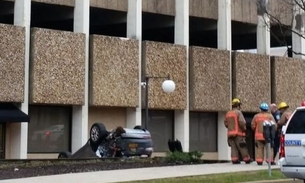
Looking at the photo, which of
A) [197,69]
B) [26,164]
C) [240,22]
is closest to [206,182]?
[26,164]

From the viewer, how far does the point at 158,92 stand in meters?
28.8

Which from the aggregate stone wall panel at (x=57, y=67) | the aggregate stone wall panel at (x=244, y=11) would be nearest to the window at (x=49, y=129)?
the aggregate stone wall panel at (x=57, y=67)

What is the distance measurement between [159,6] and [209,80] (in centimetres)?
390

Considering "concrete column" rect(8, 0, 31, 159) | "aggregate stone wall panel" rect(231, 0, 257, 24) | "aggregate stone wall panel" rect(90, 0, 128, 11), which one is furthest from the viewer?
"aggregate stone wall panel" rect(231, 0, 257, 24)

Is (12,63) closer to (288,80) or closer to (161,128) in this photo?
(161,128)

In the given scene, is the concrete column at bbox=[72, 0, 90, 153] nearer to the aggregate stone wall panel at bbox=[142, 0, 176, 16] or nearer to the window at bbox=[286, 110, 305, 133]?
the aggregate stone wall panel at bbox=[142, 0, 176, 16]

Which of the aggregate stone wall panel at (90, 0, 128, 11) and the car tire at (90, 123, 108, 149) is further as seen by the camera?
the aggregate stone wall panel at (90, 0, 128, 11)

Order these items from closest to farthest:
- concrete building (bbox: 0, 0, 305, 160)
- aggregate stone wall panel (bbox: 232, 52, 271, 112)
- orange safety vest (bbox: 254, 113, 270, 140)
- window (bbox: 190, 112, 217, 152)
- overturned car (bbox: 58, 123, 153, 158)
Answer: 1. orange safety vest (bbox: 254, 113, 270, 140)
2. overturned car (bbox: 58, 123, 153, 158)
3. concrete building (bbox: 0, 0, 305, 160)
4. window (bbox: 190, 112, 217, 152)
5. aggregate stone wall panel (bbox: 232, 52, 271, 112)

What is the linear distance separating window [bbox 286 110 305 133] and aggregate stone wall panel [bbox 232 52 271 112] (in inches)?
676

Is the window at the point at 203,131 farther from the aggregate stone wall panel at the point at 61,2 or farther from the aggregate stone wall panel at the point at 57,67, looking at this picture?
the aggregate stone wall panel at the point at 61,2

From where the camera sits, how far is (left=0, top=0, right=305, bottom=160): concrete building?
25.7m

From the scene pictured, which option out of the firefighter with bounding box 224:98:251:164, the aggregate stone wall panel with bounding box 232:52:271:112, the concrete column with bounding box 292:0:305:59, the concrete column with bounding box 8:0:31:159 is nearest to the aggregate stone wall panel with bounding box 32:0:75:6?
the concrete column with bounding box 8:0:31:159

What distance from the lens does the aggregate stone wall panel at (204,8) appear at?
31.3 m

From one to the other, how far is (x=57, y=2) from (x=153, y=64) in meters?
4.74
